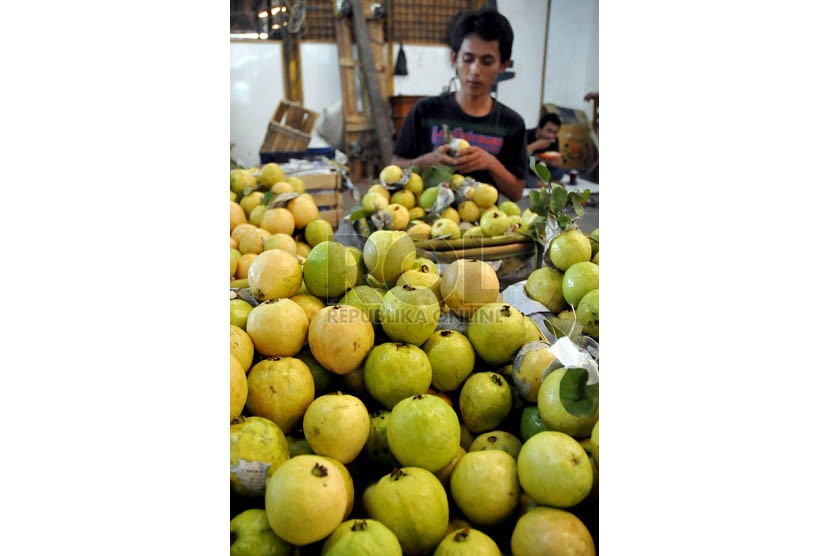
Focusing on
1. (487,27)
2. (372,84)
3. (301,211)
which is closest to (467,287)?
(301,211)

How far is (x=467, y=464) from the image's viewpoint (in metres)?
1.10

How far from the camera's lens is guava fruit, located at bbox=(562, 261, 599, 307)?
1.62m

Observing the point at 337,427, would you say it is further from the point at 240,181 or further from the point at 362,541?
the point at 240,181

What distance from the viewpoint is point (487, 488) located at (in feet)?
3.46

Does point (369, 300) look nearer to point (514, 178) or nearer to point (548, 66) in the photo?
point (514, 178)

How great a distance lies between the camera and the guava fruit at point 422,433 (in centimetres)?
107

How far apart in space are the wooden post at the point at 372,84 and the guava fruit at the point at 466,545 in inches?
303

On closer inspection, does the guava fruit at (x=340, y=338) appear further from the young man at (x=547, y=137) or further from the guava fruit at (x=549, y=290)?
the young man at (x=547, y=137)

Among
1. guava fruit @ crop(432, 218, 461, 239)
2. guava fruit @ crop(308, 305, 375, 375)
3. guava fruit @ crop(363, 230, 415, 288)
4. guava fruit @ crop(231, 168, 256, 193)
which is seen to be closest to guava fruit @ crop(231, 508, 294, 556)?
guava fruit @ crop(308, 305, 375, 375)

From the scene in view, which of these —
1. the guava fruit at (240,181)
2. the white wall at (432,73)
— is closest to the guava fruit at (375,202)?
the guava fruit at (240,181)

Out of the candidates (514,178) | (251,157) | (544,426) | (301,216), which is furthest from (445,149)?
(251,157)

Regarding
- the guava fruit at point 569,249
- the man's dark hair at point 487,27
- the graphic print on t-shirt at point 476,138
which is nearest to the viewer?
the guava fruit at point 569,249

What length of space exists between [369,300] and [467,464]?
513mm

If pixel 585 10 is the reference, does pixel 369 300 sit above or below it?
below
